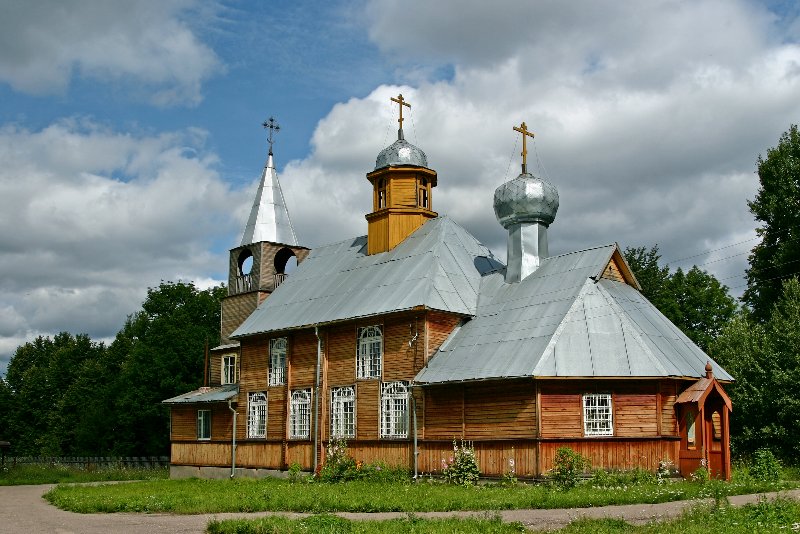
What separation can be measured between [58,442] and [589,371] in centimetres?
5437

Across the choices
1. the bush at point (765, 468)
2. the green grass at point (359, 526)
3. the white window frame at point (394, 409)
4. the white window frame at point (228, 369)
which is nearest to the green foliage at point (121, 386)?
the white window frame at point (228, 369)

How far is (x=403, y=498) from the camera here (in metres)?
17.3

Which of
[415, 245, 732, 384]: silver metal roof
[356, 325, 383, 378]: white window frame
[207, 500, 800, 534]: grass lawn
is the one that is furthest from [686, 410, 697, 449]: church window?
[356, 325, 383, 378]: white window frame

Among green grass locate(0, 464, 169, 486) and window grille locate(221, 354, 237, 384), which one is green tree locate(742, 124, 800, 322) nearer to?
window grille locate(221, 354, 237, 384)

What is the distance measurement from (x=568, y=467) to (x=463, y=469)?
10.0 feet

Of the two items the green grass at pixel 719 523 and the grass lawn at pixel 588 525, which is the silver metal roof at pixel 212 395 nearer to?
the grass lawn at pixel 588 525

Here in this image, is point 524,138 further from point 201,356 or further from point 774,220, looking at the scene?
point 201,356

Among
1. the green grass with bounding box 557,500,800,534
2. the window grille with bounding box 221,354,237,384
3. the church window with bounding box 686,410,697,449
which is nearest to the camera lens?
the green grass with bounding box 557,500,800,534

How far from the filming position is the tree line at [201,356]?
2695 cm

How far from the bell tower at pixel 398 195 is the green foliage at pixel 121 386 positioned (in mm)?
26085

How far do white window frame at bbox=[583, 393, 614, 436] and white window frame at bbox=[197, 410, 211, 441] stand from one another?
17.3m

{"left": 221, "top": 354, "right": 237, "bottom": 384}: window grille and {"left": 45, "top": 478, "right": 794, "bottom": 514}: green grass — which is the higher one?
{"left": 221, "top": 354, "right": 237, "bottom": 384}: window grille

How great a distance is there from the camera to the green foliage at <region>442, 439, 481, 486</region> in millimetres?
22125

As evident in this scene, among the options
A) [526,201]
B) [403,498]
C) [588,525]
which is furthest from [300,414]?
[588,525]
